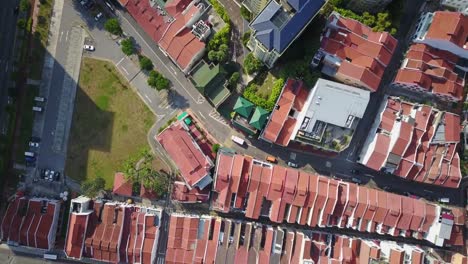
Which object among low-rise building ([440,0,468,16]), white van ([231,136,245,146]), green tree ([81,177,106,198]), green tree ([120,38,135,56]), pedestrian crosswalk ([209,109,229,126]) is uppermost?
low-rise building ([440,0,468,16])

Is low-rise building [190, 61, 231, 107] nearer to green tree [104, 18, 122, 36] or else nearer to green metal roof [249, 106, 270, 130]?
green metal roof [249, 106, 270, 130]

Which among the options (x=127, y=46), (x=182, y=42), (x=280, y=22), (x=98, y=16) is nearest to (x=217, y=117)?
(x=182, y=42)

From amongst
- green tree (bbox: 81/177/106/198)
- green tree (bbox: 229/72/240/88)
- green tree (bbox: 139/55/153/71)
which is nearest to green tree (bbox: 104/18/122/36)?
green tree (bbox: 139/55/153/71)

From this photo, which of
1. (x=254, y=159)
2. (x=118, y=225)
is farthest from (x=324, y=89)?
(x=118, y=225)

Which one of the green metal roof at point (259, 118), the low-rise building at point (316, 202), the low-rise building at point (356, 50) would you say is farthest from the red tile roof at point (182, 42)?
the low-rise building at point (356, 50)

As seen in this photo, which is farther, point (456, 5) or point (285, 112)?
point (456, 5)

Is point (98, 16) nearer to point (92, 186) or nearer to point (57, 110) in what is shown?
point (57, 110)
